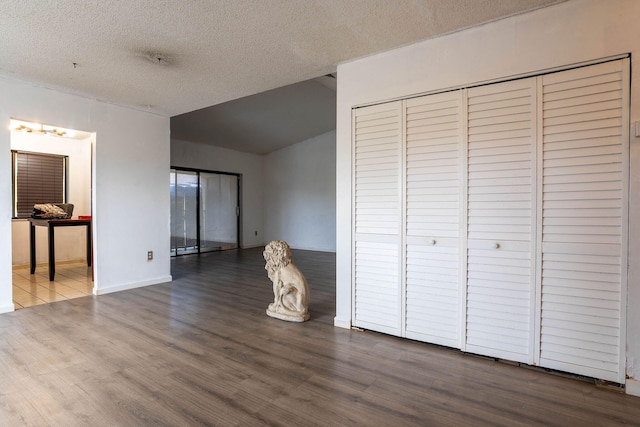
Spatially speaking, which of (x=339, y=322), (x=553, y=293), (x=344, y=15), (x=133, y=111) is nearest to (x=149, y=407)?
(x=339, y=322)

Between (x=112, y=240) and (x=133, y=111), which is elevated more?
(x=133, y=111)

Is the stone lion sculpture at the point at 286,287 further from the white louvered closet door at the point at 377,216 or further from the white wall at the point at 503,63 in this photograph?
the white louvered closet door at the point at 377,216

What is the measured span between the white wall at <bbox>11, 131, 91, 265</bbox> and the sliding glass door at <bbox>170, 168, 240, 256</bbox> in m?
1.65

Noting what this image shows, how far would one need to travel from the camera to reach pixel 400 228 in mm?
2686

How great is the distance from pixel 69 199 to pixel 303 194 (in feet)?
16.7

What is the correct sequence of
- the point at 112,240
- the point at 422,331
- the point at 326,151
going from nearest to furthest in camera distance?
the point at 422,331
the point at 112,240
the point at 326,151

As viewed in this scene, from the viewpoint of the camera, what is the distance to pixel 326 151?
866 centimetres

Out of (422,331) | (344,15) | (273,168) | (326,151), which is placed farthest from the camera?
(273,168)

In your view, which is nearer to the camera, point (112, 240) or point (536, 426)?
point (536, 426)

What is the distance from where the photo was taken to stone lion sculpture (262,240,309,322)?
3.13 m

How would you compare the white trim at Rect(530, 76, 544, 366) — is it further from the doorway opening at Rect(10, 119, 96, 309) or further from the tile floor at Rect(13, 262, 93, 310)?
the doorway opening at Rect(10, 119, 96, 309)

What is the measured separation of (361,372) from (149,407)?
1242mm

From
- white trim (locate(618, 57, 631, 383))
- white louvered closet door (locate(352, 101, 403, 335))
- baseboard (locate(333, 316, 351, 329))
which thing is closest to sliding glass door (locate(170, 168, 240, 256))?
baseboard (locate(333, 316, 351, 329))

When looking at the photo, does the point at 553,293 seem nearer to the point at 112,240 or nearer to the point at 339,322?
the point at 339,322
